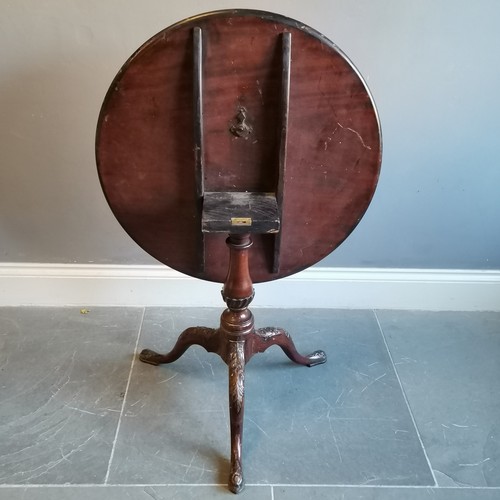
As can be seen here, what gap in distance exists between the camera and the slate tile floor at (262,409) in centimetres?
133

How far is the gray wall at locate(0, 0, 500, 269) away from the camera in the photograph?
1431mm

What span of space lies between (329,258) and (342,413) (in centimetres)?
53

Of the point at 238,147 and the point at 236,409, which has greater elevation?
the point at 238,147

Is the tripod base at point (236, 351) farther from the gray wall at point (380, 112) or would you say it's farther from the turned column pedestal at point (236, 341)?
the gray wall at point (380, 112)

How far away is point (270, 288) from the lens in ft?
6.14

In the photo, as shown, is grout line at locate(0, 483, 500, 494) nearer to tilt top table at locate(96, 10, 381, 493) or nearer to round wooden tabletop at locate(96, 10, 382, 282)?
tilt top table at locate(96, 10, 381, 493)

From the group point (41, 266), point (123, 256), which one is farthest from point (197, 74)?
point (41, 266)

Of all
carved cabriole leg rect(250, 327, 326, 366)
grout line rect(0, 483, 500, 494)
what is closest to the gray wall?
carved cabriole leg rect(250, 327, 326, 366)

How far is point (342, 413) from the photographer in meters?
1.52

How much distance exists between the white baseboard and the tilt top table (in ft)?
1.74

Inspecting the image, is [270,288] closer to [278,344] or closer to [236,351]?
[278,344]

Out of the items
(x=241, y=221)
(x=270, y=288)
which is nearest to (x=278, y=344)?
(x=270, y=288)

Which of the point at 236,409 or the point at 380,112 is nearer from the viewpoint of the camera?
the point at 236,409

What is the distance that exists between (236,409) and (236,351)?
0.50ft
